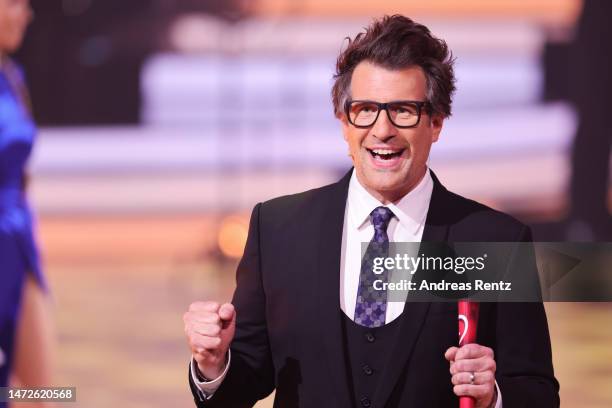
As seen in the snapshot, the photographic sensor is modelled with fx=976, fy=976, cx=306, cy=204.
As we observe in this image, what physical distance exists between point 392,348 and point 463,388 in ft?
0.59

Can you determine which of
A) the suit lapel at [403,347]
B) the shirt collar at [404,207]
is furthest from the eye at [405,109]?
the suit lapel at [403,347]

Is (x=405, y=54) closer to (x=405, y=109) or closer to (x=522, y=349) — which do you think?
(x=405, y=109)

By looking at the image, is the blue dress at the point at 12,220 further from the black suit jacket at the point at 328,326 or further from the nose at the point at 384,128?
the nose at the point at 384,128

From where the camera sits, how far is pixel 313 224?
171cm

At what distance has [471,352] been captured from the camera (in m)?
1.41

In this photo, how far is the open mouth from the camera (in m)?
1.63

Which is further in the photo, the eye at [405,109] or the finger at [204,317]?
the eye at [405,109]

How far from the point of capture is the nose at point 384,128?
1620 mm

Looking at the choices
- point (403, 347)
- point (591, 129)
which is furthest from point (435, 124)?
point (591, 129)

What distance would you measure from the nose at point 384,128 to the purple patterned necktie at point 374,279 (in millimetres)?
130

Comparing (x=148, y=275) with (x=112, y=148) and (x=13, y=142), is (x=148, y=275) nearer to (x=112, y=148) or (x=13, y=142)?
(x=112, y=148)

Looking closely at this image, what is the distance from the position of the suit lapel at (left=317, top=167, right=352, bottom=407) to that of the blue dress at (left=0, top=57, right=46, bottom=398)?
5.54 feet

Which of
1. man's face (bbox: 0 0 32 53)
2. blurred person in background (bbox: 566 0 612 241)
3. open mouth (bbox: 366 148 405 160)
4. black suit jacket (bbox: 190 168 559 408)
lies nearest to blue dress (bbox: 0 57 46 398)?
man's face (bbox: 0 0 32 53)

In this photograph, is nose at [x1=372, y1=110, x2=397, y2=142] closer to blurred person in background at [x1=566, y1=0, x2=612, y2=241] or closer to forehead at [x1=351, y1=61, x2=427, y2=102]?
forehead at [x1=351, y1=61, x2=427, y2=102]
